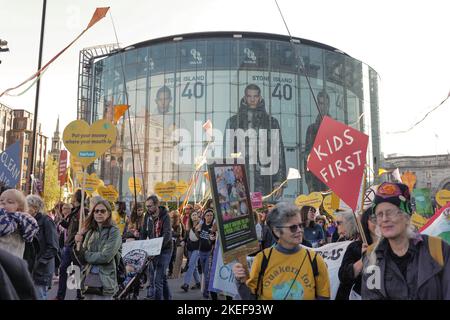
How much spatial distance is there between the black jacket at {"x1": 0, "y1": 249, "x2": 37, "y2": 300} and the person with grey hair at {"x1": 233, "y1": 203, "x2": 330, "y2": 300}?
6.22 ft

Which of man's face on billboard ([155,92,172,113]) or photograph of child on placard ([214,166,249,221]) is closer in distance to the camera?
photograph of child on placard ([214,166,249,221])

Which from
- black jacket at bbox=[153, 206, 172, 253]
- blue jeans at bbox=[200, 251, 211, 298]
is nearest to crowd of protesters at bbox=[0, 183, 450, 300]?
black jacket at bbox=[153, 206, 172, 253]

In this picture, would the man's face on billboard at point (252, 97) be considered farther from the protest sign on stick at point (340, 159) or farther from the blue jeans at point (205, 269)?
the protest sign on stick at point (340, 159)

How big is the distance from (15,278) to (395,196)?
2349 millimetres

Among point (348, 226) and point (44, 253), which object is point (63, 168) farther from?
point (348, 226)

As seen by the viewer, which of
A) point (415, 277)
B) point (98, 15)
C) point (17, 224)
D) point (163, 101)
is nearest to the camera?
point (415, 277)

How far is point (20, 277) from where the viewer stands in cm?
150

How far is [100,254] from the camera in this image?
4785 millimetres

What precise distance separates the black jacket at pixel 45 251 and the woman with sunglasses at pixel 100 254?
484 mm

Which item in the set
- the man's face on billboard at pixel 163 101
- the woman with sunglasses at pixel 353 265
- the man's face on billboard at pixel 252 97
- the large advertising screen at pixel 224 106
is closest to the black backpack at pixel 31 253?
the woman with sunglasses at pixel 353 265

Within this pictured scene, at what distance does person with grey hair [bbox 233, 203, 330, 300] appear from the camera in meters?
3.11

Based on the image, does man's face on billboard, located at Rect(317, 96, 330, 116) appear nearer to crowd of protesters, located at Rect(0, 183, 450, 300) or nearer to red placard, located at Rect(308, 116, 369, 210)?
crowd of protesters, located at Rect(0, 183, 450, 300)

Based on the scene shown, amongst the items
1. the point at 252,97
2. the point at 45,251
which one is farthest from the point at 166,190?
the point at 252,97

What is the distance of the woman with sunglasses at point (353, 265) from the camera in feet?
11.8
